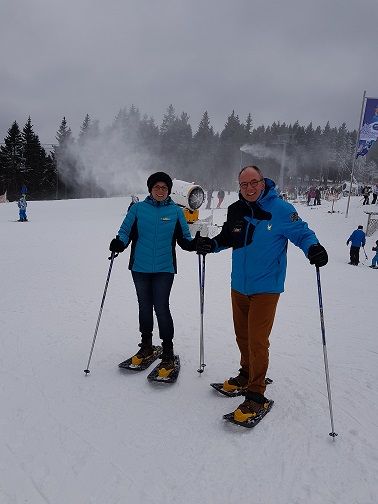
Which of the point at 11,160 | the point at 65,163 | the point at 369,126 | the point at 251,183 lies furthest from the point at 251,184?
the point at 65,163

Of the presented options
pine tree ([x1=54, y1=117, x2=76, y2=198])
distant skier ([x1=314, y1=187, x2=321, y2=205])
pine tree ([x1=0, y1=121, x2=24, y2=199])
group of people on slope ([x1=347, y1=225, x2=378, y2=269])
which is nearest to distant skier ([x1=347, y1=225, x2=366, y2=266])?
group of people on slope ([x1=347, y1=225, x2=378, y2=269])

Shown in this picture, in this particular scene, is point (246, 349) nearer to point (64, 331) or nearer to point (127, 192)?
point (64, 331)

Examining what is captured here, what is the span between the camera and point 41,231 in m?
16.1

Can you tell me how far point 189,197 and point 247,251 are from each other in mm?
11399

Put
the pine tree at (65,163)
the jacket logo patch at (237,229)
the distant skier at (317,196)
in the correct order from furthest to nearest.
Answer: the pine tree at (65,163) → the distant skier at (317,196) → the jacket logo patch at (237,229)

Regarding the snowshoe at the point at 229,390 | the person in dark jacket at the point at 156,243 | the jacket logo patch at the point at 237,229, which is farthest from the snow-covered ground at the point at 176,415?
the jacket logo patch at the point at 237,229

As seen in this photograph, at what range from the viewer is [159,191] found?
12.9ft

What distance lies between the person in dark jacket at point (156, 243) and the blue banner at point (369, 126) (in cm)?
2036

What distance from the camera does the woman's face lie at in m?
3.92

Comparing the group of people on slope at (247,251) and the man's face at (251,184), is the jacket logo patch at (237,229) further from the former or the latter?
the man's face at (251,184)

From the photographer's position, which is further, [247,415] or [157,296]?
[157,296]

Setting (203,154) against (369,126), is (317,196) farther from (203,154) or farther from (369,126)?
(203,154)

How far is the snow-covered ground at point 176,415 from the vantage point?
98.3 inches

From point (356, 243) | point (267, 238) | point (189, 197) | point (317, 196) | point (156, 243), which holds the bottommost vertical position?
point (356, 243)
